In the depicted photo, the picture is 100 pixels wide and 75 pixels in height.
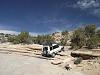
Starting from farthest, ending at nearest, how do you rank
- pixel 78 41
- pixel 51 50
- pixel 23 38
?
pixel 23 38 < pixel 78 41 < pixel 51 50

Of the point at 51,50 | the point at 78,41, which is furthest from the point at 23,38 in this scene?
the point at 51,50

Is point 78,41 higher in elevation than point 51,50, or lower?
higher

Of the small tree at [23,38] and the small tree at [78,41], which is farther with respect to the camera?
the small tree at [23,38]

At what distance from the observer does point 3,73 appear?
22.6 m

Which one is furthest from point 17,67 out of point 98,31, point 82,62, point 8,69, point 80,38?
point 98,31

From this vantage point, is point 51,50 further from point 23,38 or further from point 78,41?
point 23,38

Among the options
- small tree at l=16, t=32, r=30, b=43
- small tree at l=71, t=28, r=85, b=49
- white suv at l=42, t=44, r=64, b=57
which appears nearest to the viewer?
white suv at l=42, t=44, r=64, b=57

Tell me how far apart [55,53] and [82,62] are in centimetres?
823

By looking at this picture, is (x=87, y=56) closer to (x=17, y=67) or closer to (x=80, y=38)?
(x=17, y=67)

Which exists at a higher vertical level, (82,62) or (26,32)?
(26,32)

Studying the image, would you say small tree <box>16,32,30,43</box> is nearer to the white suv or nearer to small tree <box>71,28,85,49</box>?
small tree <box>71,28,85,49</box>

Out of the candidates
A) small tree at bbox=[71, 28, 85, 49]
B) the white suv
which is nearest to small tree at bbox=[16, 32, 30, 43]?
small tree at bbox=[71, 28, 85, 49]

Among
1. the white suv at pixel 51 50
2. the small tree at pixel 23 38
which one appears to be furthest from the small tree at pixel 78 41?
the small tree at pixel 23 38

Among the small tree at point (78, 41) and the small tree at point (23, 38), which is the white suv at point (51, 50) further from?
the small tree at point (23, 38)
